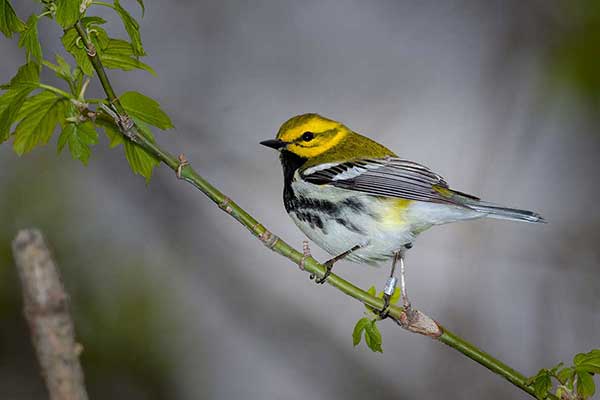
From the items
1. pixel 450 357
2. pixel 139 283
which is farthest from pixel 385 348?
pixel 139 283

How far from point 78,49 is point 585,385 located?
3.07 ft

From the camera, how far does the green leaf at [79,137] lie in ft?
3.88

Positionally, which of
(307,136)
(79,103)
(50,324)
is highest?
(307,136)

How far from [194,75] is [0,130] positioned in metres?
1.95

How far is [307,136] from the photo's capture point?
1632 millimetres

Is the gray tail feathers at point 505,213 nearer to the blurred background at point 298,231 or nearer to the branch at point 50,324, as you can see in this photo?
the branch at point 50,324

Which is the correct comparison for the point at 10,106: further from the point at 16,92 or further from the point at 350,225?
the point at 350,225

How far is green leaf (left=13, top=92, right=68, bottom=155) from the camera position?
1.18 m

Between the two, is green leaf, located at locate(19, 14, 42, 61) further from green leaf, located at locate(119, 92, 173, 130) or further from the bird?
the bird

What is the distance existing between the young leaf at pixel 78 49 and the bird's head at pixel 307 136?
0.52 metres

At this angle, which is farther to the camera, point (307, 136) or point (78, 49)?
point (307, 136)

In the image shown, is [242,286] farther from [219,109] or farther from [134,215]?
[219,109]

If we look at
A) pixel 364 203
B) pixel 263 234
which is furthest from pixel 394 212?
pixel 263 234

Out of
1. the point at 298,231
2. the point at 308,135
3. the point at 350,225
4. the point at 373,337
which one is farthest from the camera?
the point at 298,231
